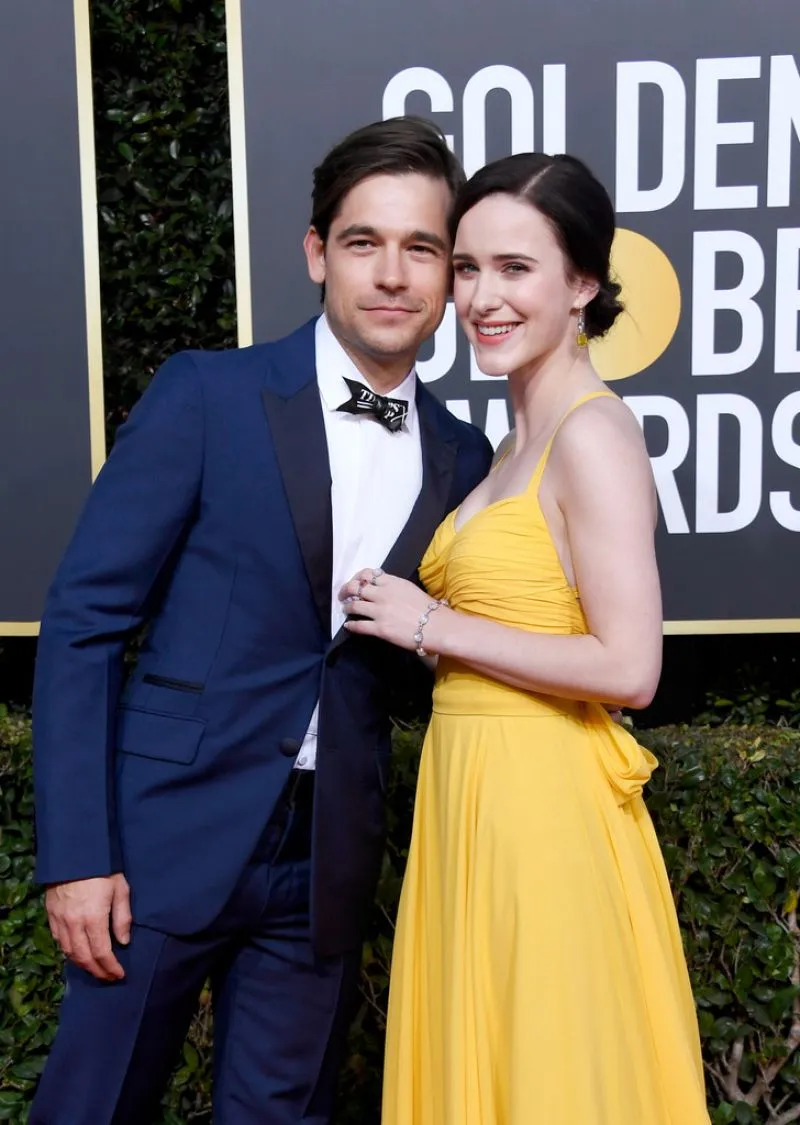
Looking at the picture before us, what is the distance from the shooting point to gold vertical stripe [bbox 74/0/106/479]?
9.77 feet

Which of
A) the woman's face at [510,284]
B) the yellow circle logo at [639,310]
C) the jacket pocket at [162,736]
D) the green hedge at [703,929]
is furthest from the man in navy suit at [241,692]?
the yellow circle logo at [639,310]

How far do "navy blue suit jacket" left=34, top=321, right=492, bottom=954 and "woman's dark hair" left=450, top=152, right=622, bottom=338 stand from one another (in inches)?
18.2

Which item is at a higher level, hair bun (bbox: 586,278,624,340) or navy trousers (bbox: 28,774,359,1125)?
hair bun (bbox: 586,278,624,340)

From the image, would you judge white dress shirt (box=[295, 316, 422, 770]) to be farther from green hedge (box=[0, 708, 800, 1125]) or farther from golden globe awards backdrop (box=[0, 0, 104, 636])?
golden globe awards backdrop (box=[0, 0, 104, 636])

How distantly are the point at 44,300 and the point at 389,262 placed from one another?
166cm

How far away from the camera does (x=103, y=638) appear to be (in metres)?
1.64

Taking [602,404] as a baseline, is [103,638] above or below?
below

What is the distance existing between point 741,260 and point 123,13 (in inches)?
78.2

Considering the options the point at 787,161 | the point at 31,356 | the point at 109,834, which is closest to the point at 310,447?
the point at 109,834

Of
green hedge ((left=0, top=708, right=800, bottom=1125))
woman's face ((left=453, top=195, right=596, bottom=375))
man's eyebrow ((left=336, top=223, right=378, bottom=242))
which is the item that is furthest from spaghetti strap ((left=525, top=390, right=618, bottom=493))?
green hedge ((left=0, top=708, right=800, bottom=1125))

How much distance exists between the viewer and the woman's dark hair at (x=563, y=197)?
1.71 metres

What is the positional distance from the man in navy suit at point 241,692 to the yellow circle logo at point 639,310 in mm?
1244

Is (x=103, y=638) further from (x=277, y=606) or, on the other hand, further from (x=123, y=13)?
(x=123, y=13)

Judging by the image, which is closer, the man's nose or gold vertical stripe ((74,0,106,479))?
the man's nose
